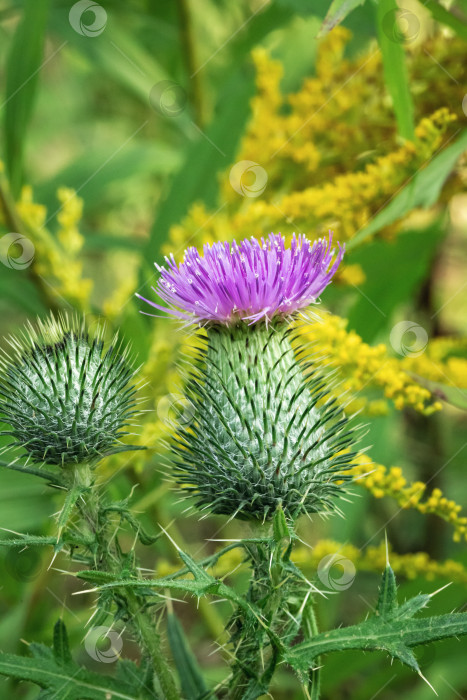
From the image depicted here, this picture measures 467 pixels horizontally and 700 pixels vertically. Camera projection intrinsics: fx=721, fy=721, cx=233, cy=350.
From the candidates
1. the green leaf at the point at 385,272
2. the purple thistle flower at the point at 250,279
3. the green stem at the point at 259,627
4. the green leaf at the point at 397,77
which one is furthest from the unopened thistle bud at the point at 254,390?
the green leaf at the point at 385,272

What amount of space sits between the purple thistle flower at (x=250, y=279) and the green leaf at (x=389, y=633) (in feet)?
2.32

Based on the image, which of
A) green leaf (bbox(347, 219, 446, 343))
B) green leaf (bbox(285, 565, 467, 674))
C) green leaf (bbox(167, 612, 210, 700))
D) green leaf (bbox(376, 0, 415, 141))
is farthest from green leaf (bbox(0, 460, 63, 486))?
green leaf (bbox(347, 219, 446, 343))

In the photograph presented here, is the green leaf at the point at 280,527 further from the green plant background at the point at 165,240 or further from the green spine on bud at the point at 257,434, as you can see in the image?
the green plant background at the point at 165,240

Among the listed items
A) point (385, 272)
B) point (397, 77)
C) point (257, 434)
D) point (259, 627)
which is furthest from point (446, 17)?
point (259, 627)

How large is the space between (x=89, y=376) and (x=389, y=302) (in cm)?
185

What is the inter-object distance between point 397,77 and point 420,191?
369 millimetres

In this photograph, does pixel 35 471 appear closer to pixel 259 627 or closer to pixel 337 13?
pixel 259 627

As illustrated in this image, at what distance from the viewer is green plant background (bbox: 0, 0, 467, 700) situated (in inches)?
124

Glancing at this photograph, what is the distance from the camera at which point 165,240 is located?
352cm

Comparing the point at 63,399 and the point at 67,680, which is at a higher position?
the point at 63,399

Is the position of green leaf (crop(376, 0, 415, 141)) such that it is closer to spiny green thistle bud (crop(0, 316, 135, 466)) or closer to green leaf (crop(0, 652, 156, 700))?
spiny green thistle bud (crop(0, 316, 135, 466))

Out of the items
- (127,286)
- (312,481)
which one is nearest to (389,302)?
(127,286)

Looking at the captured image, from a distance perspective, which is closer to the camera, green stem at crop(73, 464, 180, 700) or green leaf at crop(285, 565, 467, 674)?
green leaf at crop(285, 565, 467, 674)

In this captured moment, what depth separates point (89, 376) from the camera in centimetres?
192
